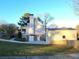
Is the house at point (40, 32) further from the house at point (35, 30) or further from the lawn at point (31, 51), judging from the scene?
the lawn at point (31, 51)

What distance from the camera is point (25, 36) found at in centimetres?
6694

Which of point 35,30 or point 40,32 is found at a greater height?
point 35,30

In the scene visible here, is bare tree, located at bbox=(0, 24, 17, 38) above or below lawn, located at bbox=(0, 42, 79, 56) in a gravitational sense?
above

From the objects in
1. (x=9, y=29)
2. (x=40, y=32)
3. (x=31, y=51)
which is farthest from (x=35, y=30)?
(x=31, y=51)

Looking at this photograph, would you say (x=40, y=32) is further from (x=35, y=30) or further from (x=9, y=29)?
(x=9, y=29)

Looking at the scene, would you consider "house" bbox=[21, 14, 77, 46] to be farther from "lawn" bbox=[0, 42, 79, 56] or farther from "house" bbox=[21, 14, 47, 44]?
"lawn" bbox=[0, 42, 79, 56]

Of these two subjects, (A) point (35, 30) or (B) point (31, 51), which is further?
(A) point (35, 30)

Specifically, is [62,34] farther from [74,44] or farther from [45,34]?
[74,44]

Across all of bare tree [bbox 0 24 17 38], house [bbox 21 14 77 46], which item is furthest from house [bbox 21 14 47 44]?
bare tree [bbox 0 24 17 38]

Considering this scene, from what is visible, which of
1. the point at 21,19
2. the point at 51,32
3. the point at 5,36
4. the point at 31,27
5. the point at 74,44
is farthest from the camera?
the point at 21,19

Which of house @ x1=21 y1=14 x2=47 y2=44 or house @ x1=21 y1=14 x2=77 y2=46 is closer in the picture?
A: house @ x1=21 y1=14 x2=77 y2=46

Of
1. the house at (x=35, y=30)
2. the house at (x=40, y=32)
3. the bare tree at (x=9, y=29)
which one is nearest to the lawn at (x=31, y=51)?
the house at (x=40, y=32)

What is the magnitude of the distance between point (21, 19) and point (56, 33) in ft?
74.4

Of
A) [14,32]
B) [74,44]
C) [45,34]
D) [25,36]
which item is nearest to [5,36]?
[14,32]
